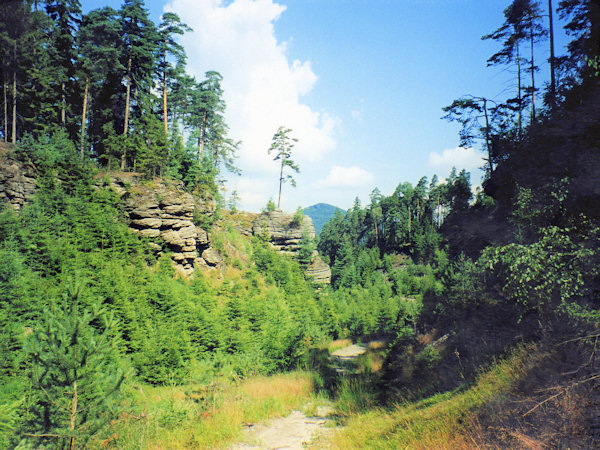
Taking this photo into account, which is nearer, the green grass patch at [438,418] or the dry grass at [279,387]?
the green grass patch at [438,418]

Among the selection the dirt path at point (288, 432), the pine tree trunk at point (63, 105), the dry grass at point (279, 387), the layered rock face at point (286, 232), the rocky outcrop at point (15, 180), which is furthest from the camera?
the layered rock face at point (286, 232)

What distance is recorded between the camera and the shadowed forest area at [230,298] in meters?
5.00

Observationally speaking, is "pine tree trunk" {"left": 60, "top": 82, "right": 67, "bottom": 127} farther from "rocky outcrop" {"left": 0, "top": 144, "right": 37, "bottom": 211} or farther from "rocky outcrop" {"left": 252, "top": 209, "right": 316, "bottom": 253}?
"rocky outcrop" {"left": 252, "top": 209, "right": 316, "bottom": 253}

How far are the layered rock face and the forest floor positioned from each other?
102ft

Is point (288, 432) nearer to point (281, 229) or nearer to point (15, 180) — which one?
point (15, 180)

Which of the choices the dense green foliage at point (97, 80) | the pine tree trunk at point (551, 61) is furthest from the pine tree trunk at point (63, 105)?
the pine tree trunk at point (551, 61)

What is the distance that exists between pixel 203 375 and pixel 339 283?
49609 millimetres

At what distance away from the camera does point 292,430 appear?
27.2 feet

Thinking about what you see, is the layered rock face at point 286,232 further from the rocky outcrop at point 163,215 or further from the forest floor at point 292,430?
the forest floor at point 292,430

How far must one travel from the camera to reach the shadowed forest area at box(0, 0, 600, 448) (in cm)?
500

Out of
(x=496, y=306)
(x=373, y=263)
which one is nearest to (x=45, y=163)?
(x=496, y=306)

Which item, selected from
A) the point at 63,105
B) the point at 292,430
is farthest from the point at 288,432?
the point at 63,105

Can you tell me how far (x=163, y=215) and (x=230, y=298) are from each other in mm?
9043

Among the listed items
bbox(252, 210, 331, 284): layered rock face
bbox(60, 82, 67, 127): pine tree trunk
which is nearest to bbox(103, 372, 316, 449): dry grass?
bbox(60, 82, 67, 127): pine tree trunk
